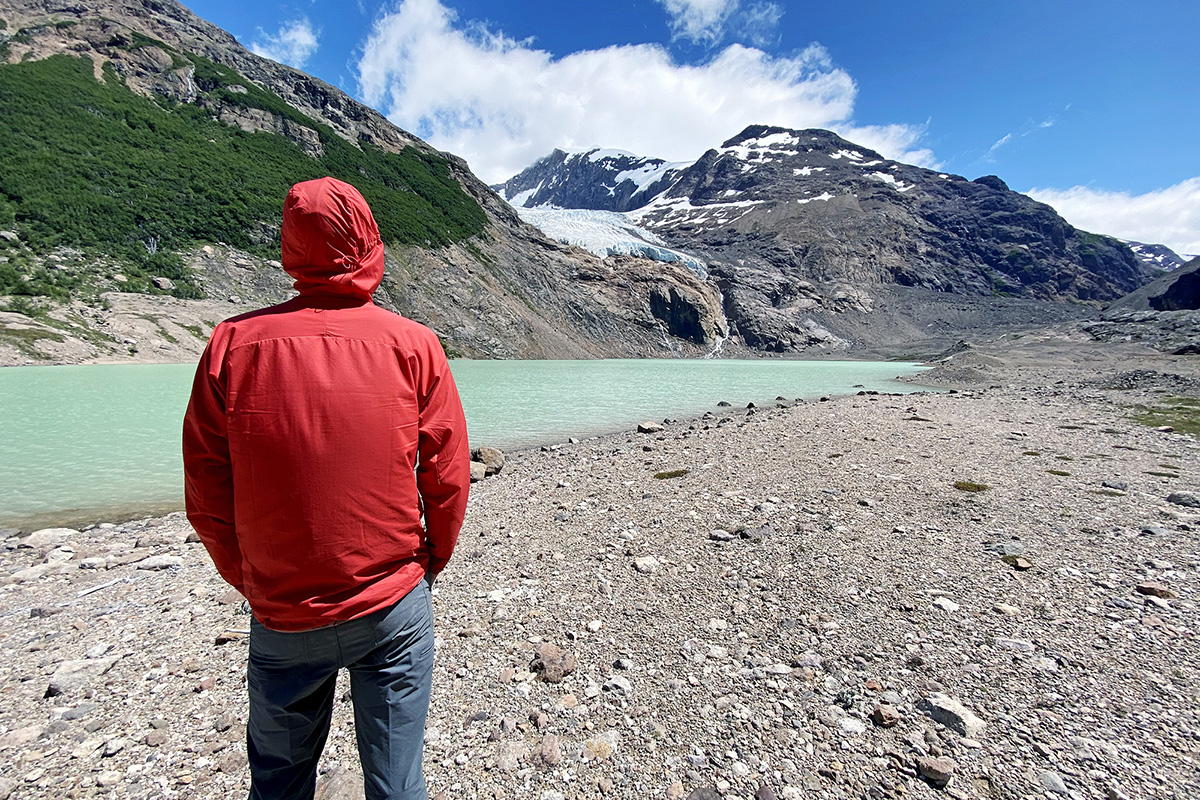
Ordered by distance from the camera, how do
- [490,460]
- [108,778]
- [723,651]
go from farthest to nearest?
[490,460]
[723,651]
[108,778]

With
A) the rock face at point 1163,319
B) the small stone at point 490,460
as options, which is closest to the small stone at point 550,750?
the small stone at point 490,460

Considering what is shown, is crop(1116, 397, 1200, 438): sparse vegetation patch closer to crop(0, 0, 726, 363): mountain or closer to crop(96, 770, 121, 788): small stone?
crop(96, 770, 121, 788): small stone

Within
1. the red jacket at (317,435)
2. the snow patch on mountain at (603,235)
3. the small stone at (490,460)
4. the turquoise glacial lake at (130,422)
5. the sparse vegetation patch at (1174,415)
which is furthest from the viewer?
the snow patch on mountain at (603,235)

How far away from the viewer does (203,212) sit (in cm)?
5006

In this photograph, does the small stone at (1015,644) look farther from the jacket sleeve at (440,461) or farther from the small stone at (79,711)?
the small stone at (79,711)

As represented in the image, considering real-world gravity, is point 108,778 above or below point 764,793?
below

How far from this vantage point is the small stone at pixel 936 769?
8.41 feet

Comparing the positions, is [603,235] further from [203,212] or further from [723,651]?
[723,651]

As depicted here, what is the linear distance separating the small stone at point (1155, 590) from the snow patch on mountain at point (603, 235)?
116047 mm

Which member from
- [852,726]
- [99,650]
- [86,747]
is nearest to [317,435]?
[86,747]

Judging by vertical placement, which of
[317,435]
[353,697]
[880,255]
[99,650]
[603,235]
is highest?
[880,255]

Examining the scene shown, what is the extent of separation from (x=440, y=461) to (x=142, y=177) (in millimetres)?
69529

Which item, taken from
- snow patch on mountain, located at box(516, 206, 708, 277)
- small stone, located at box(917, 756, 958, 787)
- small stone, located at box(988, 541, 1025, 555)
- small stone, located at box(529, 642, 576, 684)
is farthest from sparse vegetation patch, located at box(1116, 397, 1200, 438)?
snow patch on mountain, located at box(516, 206, 708, 277)

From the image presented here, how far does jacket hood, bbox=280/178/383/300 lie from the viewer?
1841mm
